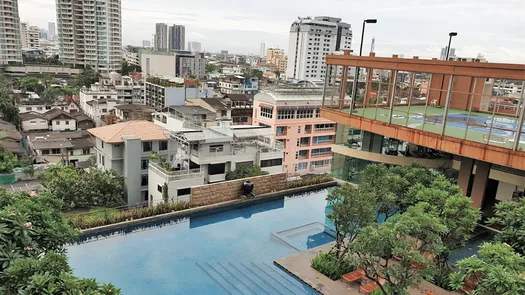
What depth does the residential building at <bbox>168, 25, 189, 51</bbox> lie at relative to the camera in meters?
164

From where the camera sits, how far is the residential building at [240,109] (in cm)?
3656

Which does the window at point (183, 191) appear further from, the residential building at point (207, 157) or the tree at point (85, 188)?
the tree at point (85, 188)

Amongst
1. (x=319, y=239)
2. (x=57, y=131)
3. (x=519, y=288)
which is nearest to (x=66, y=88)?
(x=57, y=131)

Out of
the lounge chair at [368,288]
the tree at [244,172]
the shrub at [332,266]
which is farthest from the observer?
the tree at [244,172]

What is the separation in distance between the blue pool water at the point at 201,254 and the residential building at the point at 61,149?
17.8 m

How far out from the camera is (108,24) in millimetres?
68312

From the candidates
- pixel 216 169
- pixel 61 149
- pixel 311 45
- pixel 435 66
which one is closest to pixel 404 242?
pixel 435 66

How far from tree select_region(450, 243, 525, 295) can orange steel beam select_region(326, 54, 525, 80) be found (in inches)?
170

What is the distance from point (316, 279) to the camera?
33.1ft

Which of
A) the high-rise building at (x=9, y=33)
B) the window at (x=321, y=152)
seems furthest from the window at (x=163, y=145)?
the high-rise building at (x=9, y=33)

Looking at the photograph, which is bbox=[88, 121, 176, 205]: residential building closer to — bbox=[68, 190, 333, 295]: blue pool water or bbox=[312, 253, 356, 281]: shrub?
bbox=[68, 190, 333, 295]: blue pool water

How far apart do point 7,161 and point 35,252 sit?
2291 cm

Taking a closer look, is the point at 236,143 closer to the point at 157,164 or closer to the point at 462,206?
the point at 157,164

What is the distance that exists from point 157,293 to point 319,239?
19.9 ft
